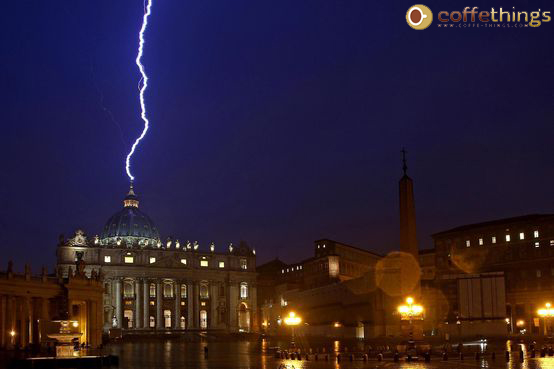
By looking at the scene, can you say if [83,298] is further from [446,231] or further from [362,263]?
[362,263]

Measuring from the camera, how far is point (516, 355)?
3584cm

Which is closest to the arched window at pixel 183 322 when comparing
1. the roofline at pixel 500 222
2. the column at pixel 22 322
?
the roofline at pixel 500 222

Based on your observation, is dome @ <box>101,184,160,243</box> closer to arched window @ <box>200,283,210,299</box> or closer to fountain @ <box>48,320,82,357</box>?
arched window @ <box>200,283,210,299</box>

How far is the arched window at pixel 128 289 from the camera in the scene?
118m

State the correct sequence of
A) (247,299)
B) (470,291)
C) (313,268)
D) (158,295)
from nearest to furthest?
(470,291), (313,268), (158,295), (247,299)

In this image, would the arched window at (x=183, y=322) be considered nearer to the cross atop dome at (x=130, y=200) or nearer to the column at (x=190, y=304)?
the column at (x=190, y=304)

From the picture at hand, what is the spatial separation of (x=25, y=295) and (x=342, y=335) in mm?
33149

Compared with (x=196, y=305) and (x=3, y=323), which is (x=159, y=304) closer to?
(x=196, y=305)

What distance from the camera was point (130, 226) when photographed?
137m

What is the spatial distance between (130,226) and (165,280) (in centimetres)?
1960

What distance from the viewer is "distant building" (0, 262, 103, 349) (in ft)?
151

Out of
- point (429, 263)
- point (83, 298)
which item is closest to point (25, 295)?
point (83, 298)

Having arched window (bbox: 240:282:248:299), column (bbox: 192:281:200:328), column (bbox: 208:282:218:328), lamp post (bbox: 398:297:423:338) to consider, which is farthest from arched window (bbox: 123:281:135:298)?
lamp post (bbox: 398:297:423:338)

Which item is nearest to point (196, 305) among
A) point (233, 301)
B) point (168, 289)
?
point (168, 289)
